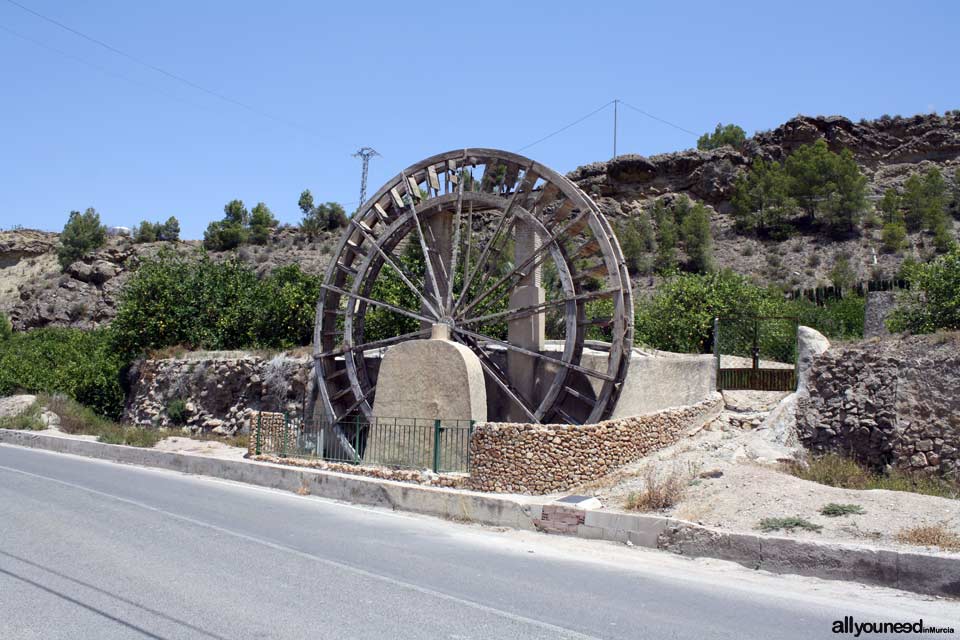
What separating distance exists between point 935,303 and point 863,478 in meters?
4.39

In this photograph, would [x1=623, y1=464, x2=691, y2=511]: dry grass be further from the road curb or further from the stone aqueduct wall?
the stone aqueduct wall

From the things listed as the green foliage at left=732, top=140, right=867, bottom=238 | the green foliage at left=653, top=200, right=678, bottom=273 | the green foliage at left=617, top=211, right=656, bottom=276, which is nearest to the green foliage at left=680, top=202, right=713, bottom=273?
the green foliage at left=653, top=200, right=678, bottom=273

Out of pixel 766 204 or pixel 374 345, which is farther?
pixel 766 204

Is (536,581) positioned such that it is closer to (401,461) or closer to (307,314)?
(401,461)

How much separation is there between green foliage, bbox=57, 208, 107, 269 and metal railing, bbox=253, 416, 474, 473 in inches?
2235

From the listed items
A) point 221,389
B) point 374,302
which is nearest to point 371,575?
point 374,302

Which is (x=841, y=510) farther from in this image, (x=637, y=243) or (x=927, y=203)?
(x=927, y=203)

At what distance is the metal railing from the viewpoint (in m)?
13.8

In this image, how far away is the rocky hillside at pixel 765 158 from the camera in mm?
52750

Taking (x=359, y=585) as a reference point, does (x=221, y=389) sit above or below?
above

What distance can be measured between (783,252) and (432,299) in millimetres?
36665

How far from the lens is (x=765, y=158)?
208ft

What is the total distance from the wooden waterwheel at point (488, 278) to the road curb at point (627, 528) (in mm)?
4503

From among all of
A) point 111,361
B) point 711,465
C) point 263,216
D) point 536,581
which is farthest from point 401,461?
point 263,216
